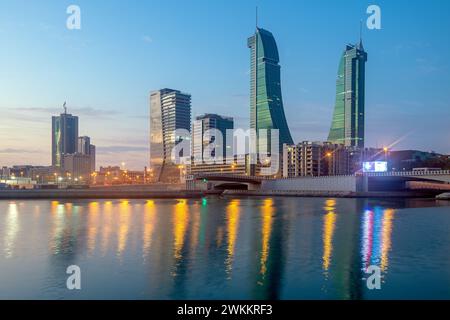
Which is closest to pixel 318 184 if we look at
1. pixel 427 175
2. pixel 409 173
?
pixel 409 173

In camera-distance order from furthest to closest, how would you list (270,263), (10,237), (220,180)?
(220,180) → (10,237) → (270,263)

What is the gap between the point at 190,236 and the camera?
35125 millimetres

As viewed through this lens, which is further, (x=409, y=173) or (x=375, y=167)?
(x=375, y=167)

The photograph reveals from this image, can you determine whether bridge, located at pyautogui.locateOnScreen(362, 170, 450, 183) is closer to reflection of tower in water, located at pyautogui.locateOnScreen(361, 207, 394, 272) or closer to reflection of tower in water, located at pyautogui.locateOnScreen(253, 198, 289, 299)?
reflection of tower in water, located at pyautogui.locateOnScreen(361, 207, 394, 272)

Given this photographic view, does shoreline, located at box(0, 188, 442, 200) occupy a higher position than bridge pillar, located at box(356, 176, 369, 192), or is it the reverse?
bridge pillar, located at box(356, 176, 369, 192)

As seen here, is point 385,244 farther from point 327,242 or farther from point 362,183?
point 362,183

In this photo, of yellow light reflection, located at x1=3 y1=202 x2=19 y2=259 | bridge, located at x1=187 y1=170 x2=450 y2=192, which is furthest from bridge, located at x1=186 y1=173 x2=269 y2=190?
yellow light reflection, located at x1=3 y1=202 x2=19 y2=259

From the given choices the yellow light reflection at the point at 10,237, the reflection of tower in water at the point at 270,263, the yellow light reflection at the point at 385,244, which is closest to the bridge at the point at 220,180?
the yellow light reflection at the point at 10,237

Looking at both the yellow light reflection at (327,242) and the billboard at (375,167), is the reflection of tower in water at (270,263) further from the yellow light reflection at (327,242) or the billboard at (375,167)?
the billboard at (375,167)

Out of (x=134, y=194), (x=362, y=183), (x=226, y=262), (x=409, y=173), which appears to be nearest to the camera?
(x=226, y=262)
